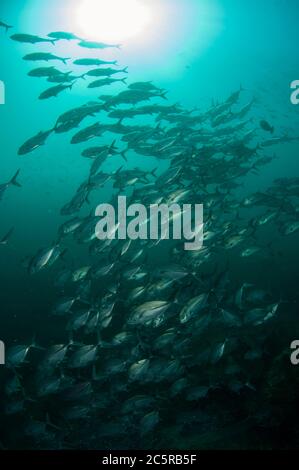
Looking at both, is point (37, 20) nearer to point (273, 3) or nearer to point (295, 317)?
point (273, 3)

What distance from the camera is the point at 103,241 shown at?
654 centimetres

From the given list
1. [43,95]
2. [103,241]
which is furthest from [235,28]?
[103,241]

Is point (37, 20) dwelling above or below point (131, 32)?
below

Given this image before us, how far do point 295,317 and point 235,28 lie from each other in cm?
5349

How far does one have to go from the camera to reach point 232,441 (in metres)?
5.54

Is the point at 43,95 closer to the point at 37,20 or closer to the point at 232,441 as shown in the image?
the point at 232,441

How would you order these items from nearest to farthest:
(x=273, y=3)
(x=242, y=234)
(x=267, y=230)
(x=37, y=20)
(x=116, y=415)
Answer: (x=116, y=415)
(x=242, y=234)
(x=267, y=230)
(x=37, y=20)
(x=273, y=3)

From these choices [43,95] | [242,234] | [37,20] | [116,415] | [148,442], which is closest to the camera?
[148,442]

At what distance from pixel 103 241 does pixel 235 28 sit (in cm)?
5435

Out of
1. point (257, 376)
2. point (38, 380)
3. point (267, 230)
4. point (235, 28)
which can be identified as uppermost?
point (235, 28)

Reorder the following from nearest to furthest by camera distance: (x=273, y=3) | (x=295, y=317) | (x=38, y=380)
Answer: (x=38, y=380) → (x=295, y=317) → (x=273, y=3)

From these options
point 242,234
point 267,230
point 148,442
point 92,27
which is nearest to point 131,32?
point 92,27

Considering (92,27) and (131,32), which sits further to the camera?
(131,32)

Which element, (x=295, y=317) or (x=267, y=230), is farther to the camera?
(x=267, y=230)
